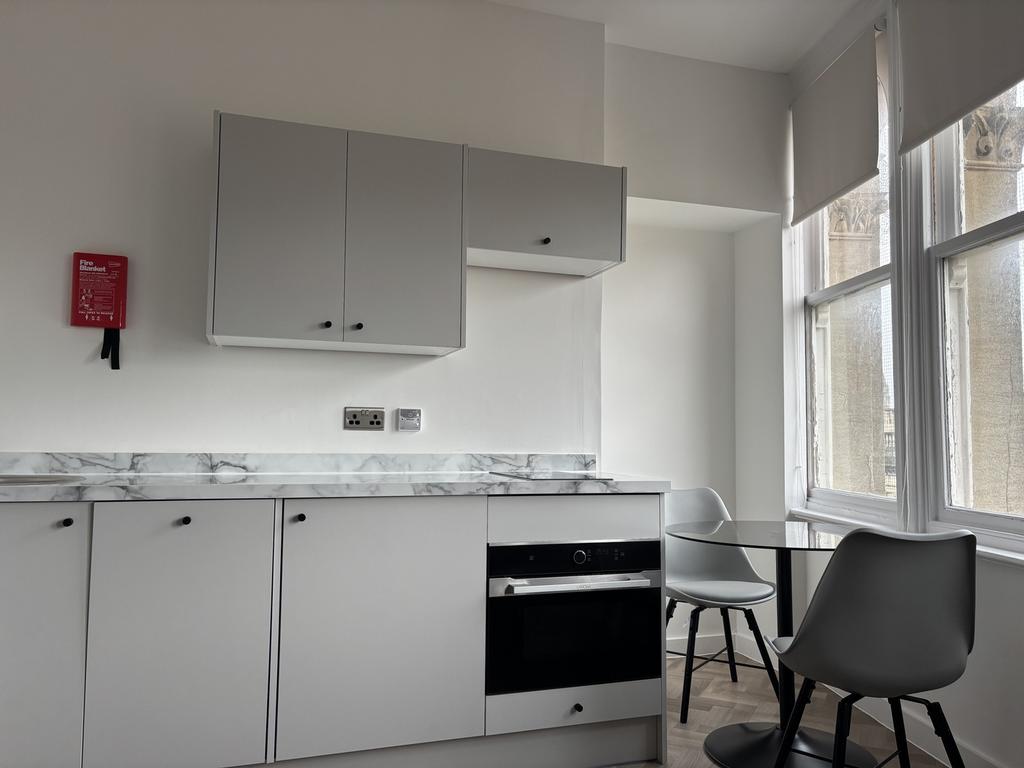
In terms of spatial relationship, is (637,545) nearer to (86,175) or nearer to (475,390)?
(475,390)

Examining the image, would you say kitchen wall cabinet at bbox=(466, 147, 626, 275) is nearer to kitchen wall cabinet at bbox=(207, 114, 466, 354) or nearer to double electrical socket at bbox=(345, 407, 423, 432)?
kitchen wall cabinet at bbox=(207, 114, 466, 354)

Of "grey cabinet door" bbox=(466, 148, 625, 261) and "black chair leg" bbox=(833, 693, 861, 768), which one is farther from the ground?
"grey cabinet door" bbox=(466, 148, 625, 261)

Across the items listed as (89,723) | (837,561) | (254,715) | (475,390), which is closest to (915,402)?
(837,561)

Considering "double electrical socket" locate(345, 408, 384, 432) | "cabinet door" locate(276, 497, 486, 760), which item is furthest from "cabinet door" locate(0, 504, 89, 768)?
"double electrical socket" locate(345, 408, 384, 432)

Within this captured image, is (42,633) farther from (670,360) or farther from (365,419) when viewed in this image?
(670,360)

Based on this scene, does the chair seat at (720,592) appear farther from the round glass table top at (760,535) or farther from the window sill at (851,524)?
the window sill at (851,524)

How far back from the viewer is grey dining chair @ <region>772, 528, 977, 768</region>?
1842 mm

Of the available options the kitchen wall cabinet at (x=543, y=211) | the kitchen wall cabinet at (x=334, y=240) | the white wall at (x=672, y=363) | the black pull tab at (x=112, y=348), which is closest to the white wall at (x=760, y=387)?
the white wall at (x=672, y=363)

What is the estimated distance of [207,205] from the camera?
9.00 ft

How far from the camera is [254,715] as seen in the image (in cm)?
213

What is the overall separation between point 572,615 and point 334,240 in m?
1.53

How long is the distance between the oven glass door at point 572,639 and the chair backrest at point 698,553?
622 mm

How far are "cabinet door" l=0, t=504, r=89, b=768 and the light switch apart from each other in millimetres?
1142

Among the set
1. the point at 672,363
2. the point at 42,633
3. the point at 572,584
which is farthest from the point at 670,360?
the point at 42,633
